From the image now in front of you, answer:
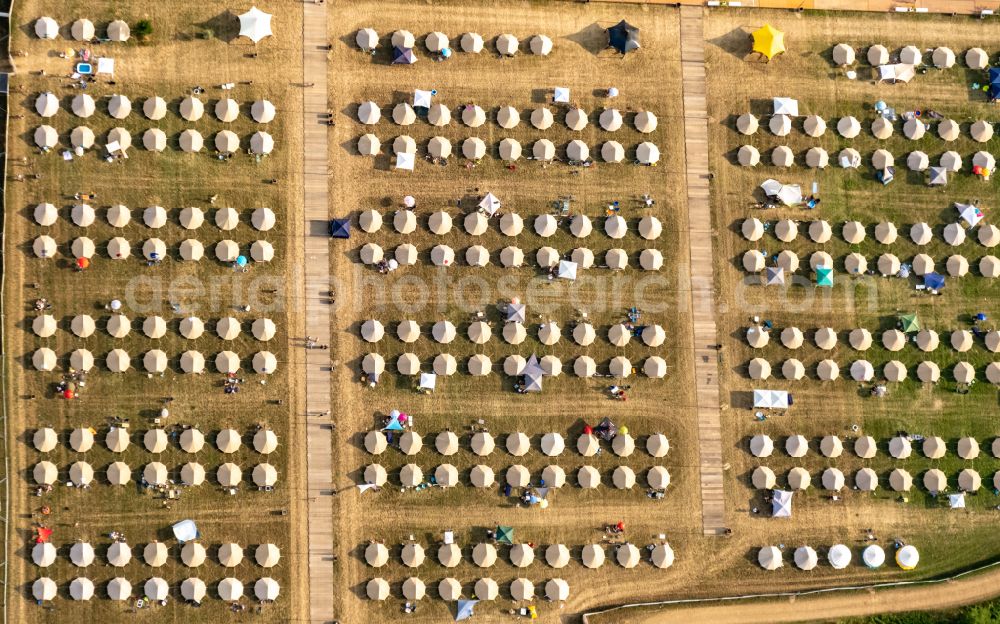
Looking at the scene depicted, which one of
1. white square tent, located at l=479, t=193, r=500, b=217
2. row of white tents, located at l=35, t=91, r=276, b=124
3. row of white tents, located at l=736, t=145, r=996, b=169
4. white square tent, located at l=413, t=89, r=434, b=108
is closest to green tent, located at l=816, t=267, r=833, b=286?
row of white tents, located at l=736, t=145, r=996, b=169

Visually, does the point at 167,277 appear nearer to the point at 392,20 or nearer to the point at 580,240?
the point at 392,20

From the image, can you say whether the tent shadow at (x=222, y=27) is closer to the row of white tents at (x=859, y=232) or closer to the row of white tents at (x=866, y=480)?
the row of white tents at (x=859, y=232)

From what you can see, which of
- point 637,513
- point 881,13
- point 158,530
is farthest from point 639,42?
point 158,530

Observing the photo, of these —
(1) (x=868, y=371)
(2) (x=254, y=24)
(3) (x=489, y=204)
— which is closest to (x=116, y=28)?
(2) (x=254, y=24)

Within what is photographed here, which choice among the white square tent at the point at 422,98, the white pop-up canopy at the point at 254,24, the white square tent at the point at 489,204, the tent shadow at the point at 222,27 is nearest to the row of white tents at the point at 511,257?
the white square tent at the point at 489,204

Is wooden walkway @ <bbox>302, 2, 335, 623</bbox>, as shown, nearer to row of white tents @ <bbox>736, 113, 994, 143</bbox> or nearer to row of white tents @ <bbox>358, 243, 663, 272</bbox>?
row of white tents @ <bbox>358, 243, 663, 272</bbox>

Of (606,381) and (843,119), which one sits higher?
(843,119)
